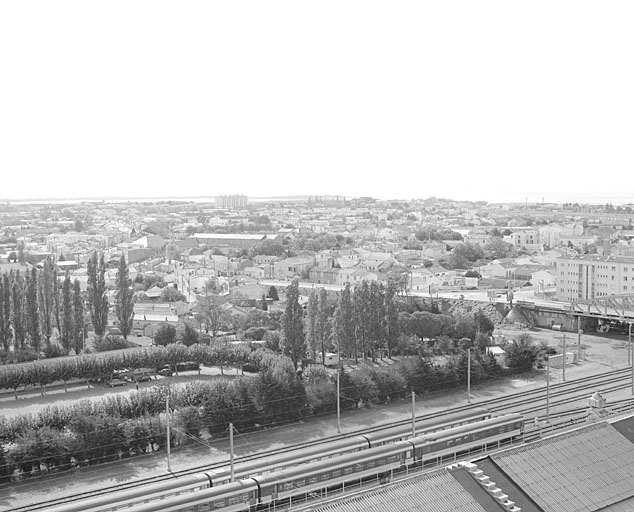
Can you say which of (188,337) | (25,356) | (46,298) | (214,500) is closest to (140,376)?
(188,337)

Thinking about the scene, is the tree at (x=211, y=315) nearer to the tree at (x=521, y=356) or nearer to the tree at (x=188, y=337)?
the tree at (x=188, y=337)

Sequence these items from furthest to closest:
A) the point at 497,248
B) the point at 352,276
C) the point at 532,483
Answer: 1. the point at 497,248
2. the point at 352,276
3. the point at 532,483

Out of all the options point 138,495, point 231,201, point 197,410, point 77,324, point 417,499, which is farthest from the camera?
point 231,201

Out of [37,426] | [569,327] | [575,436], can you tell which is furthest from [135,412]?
[569,327]

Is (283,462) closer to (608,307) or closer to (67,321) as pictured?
(67,321)

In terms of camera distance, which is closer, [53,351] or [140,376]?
[140,376]

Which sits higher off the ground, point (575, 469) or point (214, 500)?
point (575, 469)

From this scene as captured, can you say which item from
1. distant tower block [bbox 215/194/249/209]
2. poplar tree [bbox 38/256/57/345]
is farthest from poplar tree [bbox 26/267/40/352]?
distant tower block [bbox 215/194/249/209]
